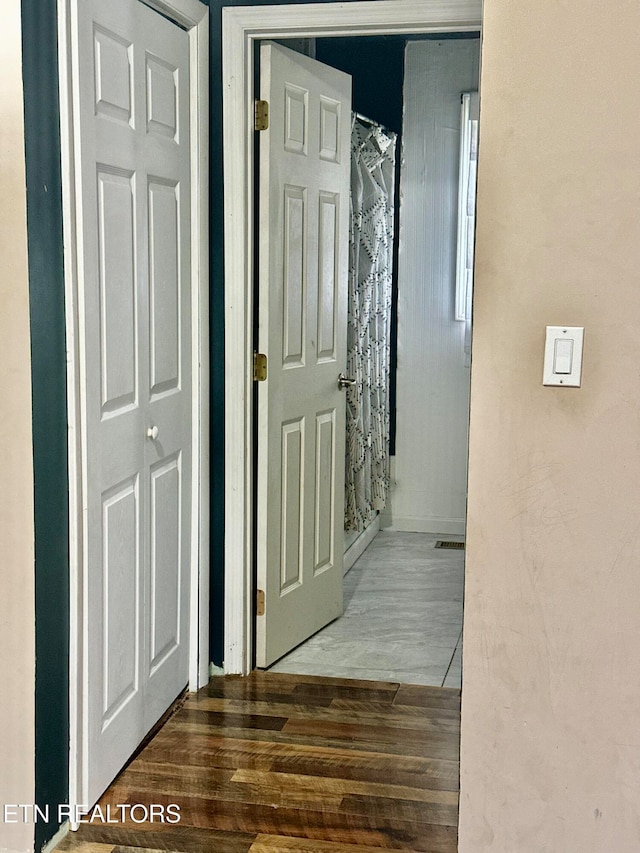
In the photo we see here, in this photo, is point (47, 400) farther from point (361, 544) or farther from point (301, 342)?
point (361, 544)

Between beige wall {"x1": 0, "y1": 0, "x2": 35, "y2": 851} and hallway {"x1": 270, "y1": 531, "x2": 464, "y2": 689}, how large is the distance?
128 cm

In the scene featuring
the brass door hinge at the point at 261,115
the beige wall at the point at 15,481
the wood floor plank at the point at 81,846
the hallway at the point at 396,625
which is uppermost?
the brass door hinge at the point at 261,115

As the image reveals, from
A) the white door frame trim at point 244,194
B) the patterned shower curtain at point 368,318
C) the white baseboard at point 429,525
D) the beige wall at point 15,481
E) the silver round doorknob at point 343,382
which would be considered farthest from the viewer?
the white baseboard at point 429,525

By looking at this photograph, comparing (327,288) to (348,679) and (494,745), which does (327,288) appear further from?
(494,745)

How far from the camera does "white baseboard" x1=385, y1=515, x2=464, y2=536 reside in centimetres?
522

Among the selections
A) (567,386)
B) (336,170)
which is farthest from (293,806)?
(336,170)

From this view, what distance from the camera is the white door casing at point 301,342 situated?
125 inches

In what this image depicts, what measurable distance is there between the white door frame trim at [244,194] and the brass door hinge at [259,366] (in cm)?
3

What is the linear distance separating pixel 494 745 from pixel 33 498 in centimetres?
111

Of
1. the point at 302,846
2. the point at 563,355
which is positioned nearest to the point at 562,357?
the point at 563,355

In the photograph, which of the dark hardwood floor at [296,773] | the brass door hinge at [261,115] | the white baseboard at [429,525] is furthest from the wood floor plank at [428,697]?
the white baseboard at [429,525]

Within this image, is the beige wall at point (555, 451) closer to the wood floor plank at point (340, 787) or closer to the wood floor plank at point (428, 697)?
the wood floor plank at point (340, 787)

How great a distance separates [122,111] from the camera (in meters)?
2.44

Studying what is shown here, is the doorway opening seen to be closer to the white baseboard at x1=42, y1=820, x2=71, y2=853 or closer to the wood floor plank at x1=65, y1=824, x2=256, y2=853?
the wood floor plank at x1=65, y1=824, x2=256, y2=853
